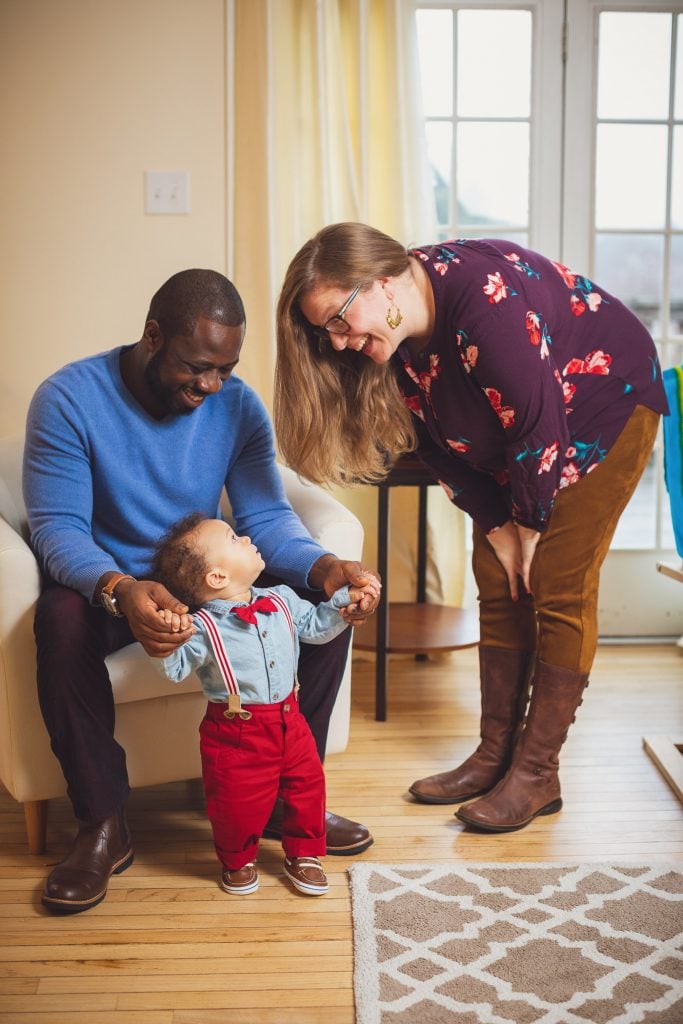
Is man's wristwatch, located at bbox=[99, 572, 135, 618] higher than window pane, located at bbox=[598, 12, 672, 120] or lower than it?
lower

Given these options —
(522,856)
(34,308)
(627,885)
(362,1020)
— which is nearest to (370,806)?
(522,856)

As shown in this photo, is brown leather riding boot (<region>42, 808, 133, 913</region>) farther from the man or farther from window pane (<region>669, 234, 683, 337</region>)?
window pane (<region>669, 234, 683, 337</region>)

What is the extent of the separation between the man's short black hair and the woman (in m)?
0.12

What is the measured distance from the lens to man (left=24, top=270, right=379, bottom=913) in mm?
1706

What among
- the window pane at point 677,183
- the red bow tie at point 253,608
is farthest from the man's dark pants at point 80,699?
the window pane at point 677,183

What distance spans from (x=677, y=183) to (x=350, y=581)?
200 centimetres

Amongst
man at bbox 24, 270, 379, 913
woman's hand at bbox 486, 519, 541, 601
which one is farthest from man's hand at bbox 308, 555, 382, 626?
woman's hand at bbox 486, 519, 541, 601

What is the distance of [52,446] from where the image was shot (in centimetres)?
186

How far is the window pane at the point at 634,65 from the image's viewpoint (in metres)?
3.01

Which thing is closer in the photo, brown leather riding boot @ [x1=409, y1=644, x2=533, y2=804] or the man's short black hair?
the man's short black hair

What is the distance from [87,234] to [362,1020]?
2.18 m

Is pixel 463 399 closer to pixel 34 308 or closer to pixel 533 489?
pixel 533 489

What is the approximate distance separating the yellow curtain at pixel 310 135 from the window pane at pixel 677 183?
781mm

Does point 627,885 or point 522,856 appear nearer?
point 627,885
